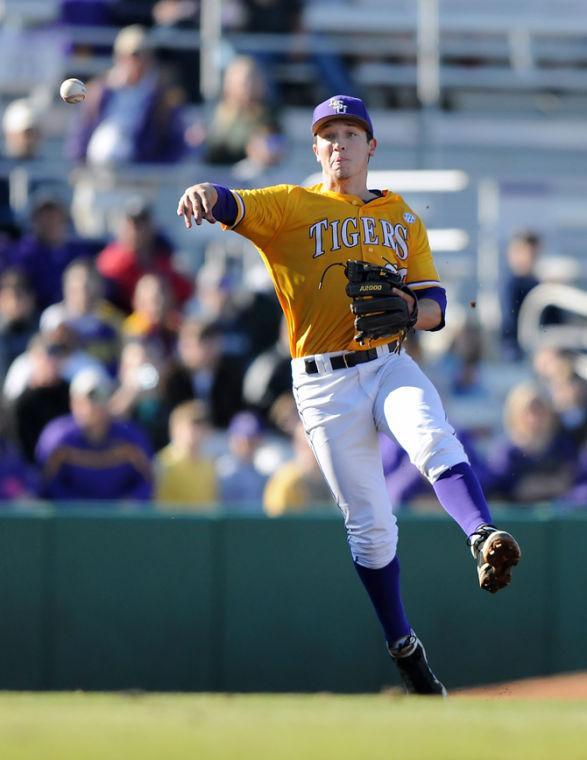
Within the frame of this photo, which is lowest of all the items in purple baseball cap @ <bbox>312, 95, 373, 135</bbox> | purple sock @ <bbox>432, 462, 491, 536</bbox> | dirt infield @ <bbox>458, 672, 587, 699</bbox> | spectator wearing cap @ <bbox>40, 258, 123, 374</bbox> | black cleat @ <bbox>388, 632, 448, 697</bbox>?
dirt infield @ <bbox>458, 672, 587, 699</bbox>

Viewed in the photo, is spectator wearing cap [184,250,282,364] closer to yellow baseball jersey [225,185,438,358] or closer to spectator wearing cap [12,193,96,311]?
spectator wearing cap [12,193,96,311]

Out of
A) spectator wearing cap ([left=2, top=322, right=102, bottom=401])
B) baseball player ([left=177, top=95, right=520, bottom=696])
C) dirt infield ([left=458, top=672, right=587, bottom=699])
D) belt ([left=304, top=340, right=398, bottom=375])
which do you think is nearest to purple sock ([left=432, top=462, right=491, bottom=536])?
baseball player ([left=177, top=95, right=520, bottom=696])

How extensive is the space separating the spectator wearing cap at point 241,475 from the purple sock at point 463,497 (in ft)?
12.7

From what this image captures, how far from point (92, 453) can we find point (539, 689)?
2.87m

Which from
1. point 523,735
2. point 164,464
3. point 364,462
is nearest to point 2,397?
point 164,464

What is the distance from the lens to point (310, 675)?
902cm

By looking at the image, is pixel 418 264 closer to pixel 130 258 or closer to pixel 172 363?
pixel 172 363

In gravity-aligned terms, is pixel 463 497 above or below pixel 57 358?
below

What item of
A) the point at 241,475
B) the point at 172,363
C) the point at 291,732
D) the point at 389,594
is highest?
the point at 172,363

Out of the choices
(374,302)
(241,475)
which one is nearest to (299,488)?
(241,475)

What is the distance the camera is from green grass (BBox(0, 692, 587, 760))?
4.66 metres

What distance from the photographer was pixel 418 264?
6.40 m

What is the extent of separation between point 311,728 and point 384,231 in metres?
2.11

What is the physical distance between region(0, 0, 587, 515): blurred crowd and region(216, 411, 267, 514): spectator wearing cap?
1 cm
